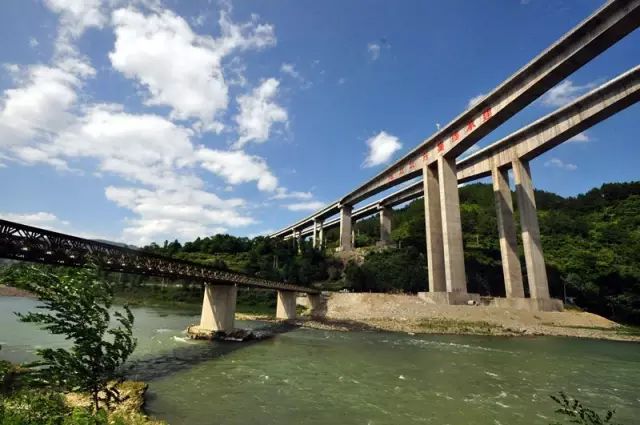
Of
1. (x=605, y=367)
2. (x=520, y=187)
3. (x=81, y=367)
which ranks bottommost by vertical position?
(x=605, y=367)

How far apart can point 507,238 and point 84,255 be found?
2270 inches

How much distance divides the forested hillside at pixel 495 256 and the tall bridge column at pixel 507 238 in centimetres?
1590

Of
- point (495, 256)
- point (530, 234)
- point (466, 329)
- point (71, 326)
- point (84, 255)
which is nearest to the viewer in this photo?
point (71, 326)

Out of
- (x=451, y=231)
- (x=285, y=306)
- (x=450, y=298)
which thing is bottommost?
(x=285, y=306)

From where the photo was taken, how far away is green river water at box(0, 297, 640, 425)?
14.1m

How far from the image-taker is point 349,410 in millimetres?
14508

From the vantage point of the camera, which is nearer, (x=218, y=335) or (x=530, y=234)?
(x=218, y=335)

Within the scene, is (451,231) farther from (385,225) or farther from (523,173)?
(385,225)

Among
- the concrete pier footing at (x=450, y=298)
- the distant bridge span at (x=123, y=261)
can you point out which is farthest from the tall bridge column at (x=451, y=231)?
the distant bridge span at (x=123, y=261)

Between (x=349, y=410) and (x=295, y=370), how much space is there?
718cm

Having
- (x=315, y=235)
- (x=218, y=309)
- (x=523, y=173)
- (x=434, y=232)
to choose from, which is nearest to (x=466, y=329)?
(x=434, y=232)

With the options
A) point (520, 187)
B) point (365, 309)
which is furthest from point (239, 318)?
point (520, 187)

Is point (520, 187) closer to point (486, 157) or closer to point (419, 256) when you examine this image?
point (486, 157)

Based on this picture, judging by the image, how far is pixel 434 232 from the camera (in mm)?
57812
